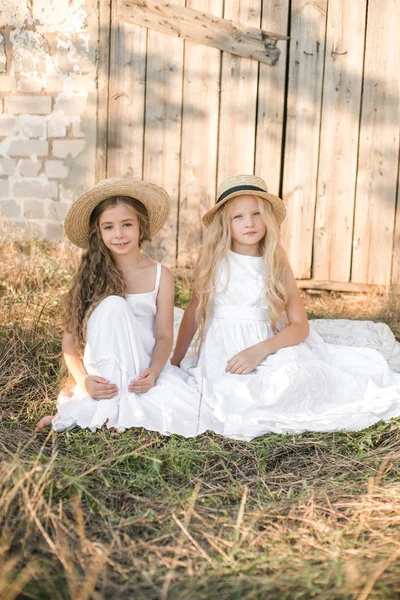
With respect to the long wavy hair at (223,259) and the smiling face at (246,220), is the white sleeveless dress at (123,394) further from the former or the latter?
the smiling face at (246,220)

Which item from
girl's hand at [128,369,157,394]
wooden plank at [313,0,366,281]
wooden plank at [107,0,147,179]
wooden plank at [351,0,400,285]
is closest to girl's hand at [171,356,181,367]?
girl's hand at [128,369,157,394]

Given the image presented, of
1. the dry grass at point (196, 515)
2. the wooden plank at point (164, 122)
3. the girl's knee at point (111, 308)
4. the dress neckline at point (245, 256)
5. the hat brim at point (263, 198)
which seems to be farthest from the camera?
the wooden plank at point (164, 122)

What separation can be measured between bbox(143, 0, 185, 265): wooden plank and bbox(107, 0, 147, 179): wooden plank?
0.06m

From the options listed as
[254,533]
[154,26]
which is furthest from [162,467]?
[154,26]

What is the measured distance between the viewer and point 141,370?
277cm

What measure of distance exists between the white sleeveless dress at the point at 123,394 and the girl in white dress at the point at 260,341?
0.11 m

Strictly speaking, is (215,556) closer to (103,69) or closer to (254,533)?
(254,533)

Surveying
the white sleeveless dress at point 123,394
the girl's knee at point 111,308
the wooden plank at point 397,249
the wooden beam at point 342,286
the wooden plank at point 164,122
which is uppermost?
the wooden plank at point 164,122

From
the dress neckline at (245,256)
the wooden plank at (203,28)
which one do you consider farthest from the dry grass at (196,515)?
the wooden plank at (203,28)

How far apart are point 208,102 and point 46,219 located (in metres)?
1.58

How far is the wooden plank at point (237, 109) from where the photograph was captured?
473 centimetres

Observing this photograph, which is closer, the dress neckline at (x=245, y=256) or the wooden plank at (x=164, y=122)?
the dress neckline at (x=245, y=256)

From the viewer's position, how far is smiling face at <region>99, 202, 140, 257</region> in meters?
2.89

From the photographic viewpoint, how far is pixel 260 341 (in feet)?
9.86
